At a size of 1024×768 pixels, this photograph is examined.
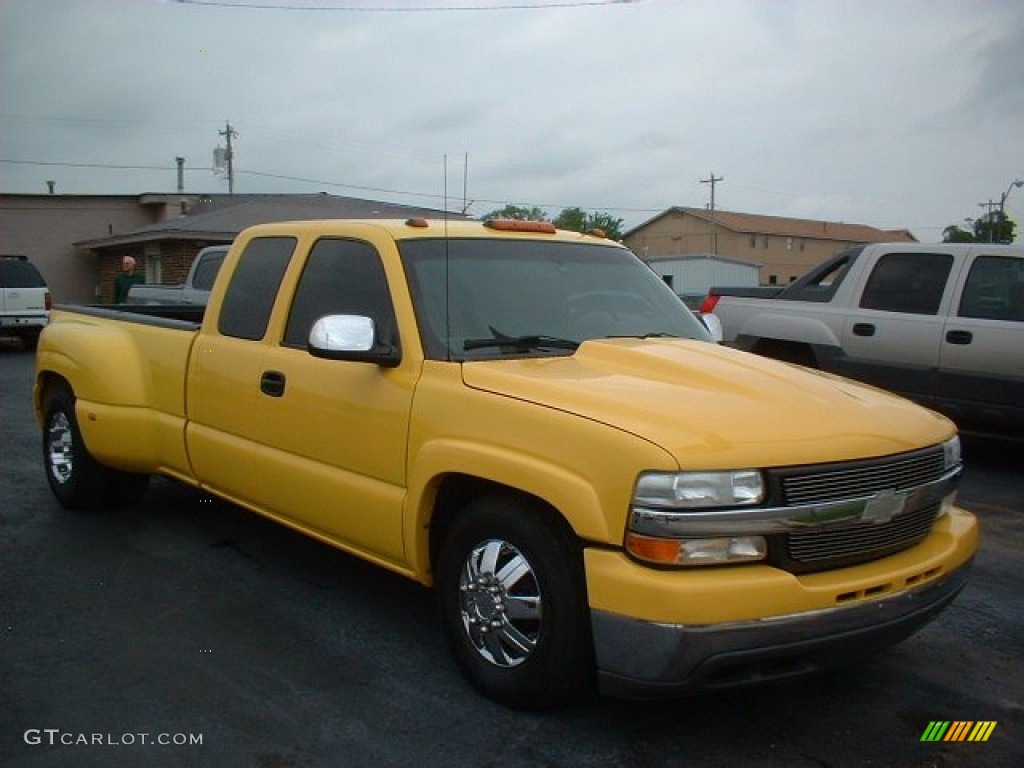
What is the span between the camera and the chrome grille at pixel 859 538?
303 centimetres

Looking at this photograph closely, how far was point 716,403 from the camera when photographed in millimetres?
3295

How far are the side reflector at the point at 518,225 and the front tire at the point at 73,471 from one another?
9.31 feet

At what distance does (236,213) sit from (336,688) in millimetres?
25370

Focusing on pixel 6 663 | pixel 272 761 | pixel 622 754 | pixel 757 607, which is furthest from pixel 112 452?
pixel 757 607

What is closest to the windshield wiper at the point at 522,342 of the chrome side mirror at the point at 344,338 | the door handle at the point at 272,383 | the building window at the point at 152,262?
the chrome side mirror at the point at 344,338

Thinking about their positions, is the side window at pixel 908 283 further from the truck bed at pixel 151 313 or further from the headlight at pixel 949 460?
the truck bed at pixel 151 313

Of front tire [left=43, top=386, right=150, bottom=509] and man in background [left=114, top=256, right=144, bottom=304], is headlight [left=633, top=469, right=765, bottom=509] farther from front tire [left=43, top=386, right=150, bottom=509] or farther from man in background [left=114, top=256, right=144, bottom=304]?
man in background [left=114, top=256, right=144, bottom=304]

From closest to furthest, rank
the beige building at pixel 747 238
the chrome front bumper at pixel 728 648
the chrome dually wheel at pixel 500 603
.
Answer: the chrome front bumper at pixel 728 648 → the chrome dually wheel at pixel 500 603 → the beige building at pixel 747 238

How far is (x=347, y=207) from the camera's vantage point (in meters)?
28.8

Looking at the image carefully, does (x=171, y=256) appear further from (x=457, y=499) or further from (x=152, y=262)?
(x=457, y=499)

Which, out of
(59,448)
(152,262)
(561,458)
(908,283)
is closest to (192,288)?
(59,448)

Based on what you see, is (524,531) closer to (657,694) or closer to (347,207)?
(657,694)

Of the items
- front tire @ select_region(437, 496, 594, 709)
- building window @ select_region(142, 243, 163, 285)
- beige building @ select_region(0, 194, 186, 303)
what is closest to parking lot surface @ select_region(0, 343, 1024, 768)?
front tire @ select_region(437, 496, 594, 709)

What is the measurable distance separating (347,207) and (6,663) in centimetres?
2596
